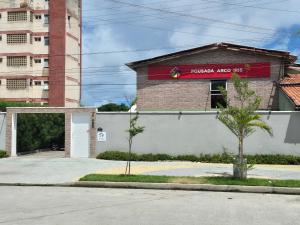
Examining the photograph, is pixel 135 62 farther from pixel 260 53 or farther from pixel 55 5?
pixel 55 5

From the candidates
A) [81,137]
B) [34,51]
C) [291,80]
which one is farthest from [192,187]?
[34,51]

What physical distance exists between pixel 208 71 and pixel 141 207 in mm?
23479

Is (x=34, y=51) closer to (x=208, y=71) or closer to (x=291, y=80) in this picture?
(x=208, y=71)

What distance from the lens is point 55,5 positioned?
67.4m

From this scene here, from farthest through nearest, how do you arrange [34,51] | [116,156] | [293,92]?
[34,51] → [293,92] → [116,156]

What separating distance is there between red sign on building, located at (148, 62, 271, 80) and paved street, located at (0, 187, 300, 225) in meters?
19.8

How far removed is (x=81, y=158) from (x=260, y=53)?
13.8 metres

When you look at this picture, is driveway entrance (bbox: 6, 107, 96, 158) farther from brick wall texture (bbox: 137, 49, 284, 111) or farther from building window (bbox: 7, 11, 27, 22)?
building window (bbox: 7, 11, 27, 22)

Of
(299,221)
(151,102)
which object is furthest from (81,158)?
(299,221)

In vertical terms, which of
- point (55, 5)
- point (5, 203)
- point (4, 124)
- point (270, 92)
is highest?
point (55, 5)

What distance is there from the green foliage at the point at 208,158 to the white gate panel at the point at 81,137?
1.19 m

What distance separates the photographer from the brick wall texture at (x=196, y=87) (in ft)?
109

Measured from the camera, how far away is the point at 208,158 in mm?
26188

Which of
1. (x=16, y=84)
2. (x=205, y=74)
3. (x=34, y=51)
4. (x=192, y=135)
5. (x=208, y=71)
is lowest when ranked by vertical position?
(x=192, y=135)
